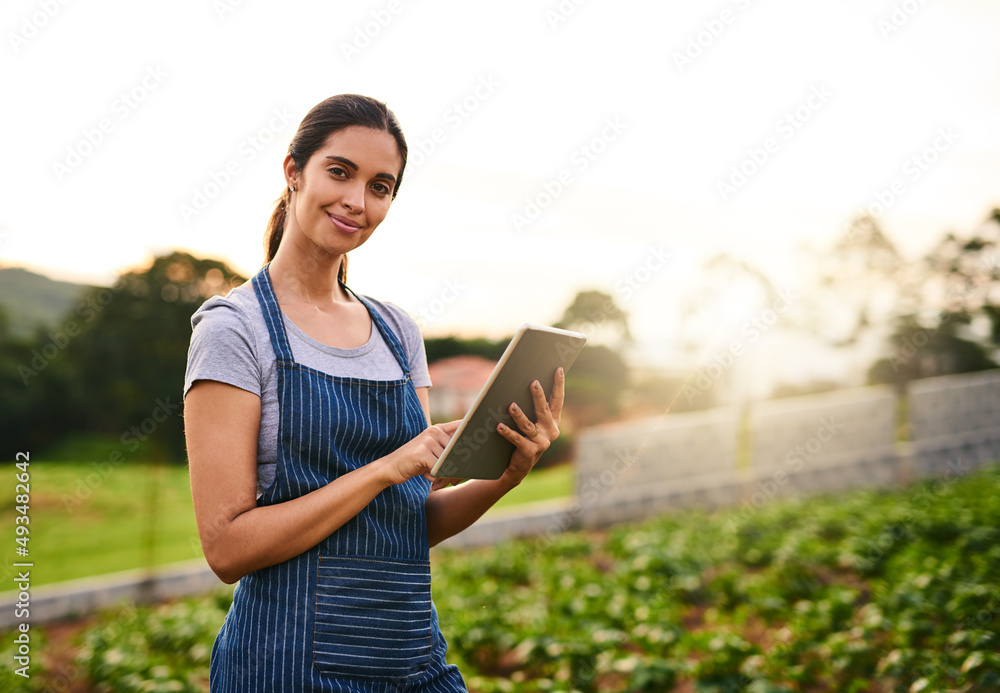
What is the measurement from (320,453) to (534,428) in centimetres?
43

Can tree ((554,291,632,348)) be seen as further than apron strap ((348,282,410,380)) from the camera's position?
Yes

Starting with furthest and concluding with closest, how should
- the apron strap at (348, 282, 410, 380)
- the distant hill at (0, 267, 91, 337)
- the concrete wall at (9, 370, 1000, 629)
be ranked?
1. the concrete wall at (9, 370, 1000, 629)
2. the distant hill at (0, 267, 91, 337)
3. the apron strap at (348, 282, 410, 380)

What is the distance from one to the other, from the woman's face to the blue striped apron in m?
0.16

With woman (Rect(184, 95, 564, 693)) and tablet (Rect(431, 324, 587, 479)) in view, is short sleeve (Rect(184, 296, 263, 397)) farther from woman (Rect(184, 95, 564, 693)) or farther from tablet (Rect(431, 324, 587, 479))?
tablet (Rect(431, 324, 587, 479))

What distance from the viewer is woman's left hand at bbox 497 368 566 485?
145 cm

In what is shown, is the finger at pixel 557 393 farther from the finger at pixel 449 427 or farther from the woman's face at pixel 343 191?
the woman's face at pixel 343 191

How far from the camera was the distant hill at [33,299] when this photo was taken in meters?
6.97

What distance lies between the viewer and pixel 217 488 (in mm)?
1244

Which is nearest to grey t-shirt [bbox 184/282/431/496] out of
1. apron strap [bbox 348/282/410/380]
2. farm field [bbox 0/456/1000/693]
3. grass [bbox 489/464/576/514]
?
apron strap [bbox 348/282/410/380]

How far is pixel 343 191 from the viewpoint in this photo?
1468mm

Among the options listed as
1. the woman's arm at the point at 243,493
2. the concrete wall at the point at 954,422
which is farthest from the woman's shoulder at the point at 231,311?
the concrete wall at the point at 954,422

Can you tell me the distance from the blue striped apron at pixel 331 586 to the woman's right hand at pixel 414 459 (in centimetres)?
15

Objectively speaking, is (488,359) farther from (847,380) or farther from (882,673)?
(882,673)

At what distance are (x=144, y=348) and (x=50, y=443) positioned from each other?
11.7 ft
